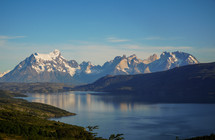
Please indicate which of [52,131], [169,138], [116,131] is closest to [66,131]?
[52,131]

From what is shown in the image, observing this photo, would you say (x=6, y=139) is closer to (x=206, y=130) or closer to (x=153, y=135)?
(x=153, y=135)

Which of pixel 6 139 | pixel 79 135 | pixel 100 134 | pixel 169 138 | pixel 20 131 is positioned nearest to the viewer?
pixel 6 139

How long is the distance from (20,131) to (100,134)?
6166 centimetres

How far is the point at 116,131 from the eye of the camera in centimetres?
19925

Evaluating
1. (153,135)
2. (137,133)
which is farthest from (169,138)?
(137,133)

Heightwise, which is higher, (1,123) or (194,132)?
(1,123)

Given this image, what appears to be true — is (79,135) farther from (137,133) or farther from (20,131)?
(137,133)

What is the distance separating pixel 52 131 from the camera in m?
158

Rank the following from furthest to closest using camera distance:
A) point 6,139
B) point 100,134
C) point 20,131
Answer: point 100,134
point 20,131
point 6,139

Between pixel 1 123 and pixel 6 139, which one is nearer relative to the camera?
pixel 6 139

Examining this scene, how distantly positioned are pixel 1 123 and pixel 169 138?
98686 mm

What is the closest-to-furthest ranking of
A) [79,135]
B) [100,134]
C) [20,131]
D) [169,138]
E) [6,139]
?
[6,139] < [20,131] < [79,135] < [169,138] < [100,134]

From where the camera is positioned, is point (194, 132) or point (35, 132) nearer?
point (35, 132)

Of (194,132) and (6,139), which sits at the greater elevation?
(6,139)
